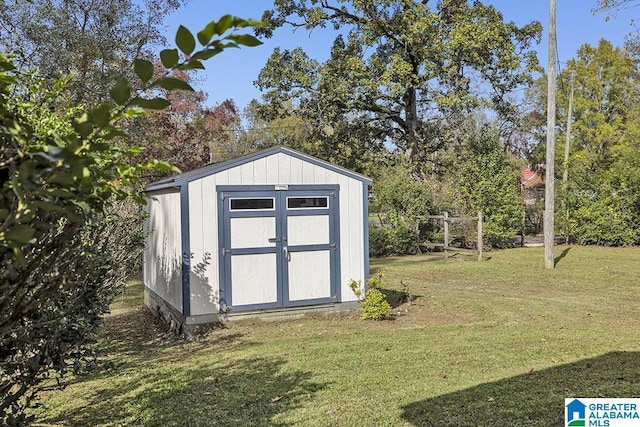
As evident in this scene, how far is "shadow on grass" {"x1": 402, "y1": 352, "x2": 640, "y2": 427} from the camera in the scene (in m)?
3.48

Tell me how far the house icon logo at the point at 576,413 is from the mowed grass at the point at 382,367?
0.08m

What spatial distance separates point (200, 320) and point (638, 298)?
715 centimetres

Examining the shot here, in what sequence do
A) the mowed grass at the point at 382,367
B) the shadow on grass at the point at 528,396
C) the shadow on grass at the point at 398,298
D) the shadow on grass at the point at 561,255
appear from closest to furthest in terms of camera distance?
the shadow on grass at the point at 528,396 < the mowed grass at the point at 382,367 < the shadow on grass at the point at 398,298 < the shadow on grass at the point at 561,255

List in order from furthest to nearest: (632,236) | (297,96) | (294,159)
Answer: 1. (297,96)
2. (632,236)
3. (294,159)

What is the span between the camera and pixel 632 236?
16.5m

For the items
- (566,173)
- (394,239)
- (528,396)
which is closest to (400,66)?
(394,239)

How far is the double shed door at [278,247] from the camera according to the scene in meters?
7.12

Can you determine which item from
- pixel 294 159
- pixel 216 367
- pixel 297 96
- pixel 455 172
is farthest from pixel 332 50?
pixel 216 367

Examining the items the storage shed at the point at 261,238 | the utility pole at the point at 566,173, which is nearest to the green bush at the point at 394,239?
the utility pole at the point at 566,173

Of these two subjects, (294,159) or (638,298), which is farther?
(638,298)

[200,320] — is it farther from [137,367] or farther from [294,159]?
[294,159]

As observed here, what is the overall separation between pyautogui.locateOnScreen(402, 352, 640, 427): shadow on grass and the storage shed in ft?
12.2

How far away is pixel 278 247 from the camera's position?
735 cm

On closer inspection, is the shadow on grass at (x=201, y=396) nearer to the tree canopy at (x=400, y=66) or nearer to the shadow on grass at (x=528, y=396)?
the shadow on grass at (x=528, y=396)
